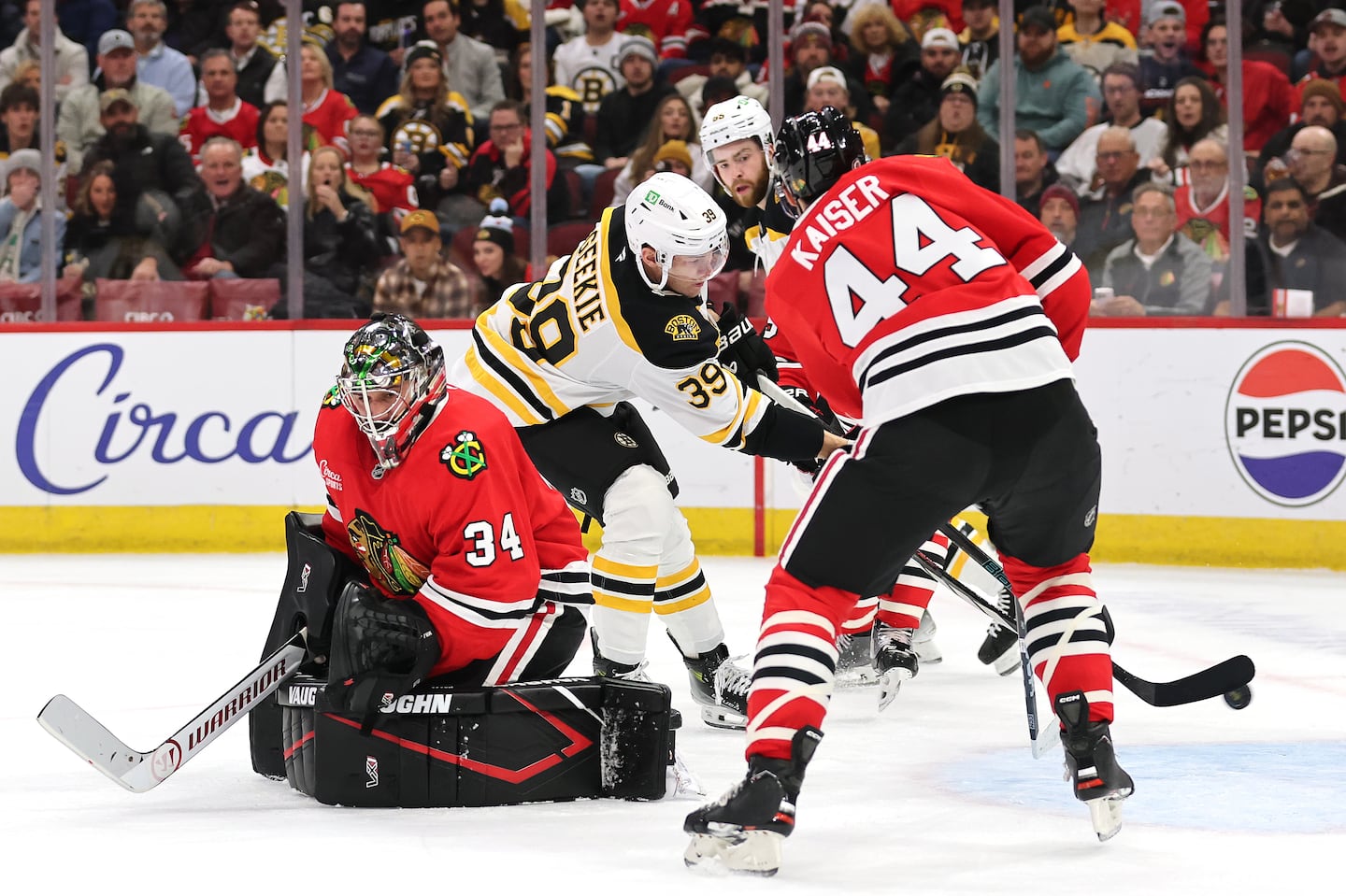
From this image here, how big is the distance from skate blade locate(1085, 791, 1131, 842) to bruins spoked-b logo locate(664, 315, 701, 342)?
1207mm

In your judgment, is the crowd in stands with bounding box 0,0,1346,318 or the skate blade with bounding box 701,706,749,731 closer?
the skate blade with bounding box 701,706,749,731

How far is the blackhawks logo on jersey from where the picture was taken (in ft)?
9.39

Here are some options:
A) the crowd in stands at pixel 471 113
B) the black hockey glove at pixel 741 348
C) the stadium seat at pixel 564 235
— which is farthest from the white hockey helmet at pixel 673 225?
the stadium seat at pixel 564 235

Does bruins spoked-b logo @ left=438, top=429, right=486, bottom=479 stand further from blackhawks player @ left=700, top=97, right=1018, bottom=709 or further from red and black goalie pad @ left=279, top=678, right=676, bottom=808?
blackhawks player @ left=700, top=97, right=1018, bottom=709

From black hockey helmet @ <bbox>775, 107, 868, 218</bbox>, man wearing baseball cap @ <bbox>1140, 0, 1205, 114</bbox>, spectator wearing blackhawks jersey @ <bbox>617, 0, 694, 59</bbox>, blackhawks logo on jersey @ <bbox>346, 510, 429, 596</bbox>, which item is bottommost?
blackhawks logo on jersey @ <bbox>346, 510, 429, 596</bbox>

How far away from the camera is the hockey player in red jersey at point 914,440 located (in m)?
2.35

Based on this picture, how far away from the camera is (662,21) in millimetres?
6934

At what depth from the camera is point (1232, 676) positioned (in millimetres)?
2727

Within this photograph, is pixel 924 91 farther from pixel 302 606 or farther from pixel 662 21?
pixel 302 606

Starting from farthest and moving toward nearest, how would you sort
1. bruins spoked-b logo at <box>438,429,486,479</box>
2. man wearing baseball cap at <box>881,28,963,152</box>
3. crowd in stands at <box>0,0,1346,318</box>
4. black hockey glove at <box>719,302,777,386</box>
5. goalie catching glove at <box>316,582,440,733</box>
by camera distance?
man wearing baseball cap at <box>881,28,963,152</box>
crowd in stands at <box>0,0,1346,318</box>
black hockey glove at <box>719,302,777,386</box>
bruins spoked-b logo at <box>438,429,486,479</box>
goalie catching glove at <box>316,582,440,733</box>

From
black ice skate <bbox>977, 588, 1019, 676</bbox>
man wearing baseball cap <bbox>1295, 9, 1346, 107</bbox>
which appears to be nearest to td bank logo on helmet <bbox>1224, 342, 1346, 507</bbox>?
man wearing baseball cap <bbox>1295, 9, 1346, 107</bbox>

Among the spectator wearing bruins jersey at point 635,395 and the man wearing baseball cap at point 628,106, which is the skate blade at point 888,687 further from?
the man wearing baseball cap at point 628,106

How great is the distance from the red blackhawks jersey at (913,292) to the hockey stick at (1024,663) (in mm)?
572

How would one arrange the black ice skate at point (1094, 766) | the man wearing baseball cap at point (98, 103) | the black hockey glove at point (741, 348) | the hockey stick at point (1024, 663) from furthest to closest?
the man wearing baseball cap at point (98, 103)
the black hockey glove at point (741, 348)
the hockey stick at point (1024, 663)
the black ice skate at point (1094, 766)
